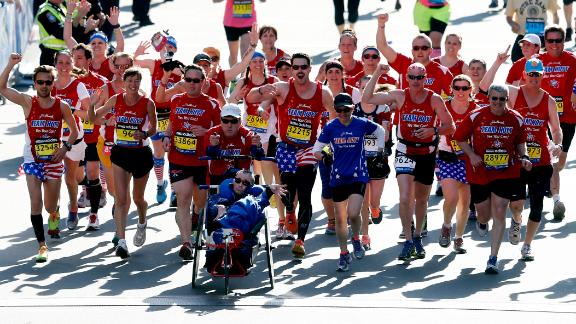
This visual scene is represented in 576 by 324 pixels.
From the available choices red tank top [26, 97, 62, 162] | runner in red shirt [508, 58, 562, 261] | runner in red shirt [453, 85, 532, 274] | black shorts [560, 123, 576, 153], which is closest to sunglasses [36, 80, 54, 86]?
red tank top [26, 97, 62, 162]

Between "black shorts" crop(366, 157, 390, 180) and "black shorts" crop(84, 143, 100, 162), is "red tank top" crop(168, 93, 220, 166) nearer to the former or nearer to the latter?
"black shorts" crop(366, 157, 390, 180)

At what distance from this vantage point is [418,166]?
1441 cm

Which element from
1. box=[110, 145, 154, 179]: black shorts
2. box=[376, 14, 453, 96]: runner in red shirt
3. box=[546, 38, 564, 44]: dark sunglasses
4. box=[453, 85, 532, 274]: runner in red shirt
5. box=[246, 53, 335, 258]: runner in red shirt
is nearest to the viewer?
box=[453, 85, 532, 274]: runner in red shirt

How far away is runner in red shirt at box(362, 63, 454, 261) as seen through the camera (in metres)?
14.3

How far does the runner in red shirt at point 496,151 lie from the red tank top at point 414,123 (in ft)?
1.43

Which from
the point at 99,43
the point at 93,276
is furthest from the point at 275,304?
the point at 99,43

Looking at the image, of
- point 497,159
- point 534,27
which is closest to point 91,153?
point 497,159

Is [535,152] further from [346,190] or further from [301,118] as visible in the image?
[301,118]

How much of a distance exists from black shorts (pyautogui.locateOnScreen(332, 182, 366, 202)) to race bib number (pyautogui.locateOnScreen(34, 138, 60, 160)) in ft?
8.94

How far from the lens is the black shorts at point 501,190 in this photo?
13844mm

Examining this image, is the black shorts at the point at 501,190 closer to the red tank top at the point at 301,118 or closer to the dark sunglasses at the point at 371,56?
the red tank top at the point at 301,118

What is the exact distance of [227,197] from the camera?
13.4m

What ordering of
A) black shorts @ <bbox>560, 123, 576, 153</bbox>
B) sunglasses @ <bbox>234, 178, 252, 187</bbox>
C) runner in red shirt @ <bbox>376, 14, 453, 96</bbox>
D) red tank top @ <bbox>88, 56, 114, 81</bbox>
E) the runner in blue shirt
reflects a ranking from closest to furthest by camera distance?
1. sunglasses @ <bbox>234, 178, 252, 187</bbox>
2. the runner in blue shirt
3. runner in red shirt @ <bbox>376, 14, 453, 96</bbox>
4. black shorts @ <bbox>560, 123, 576, 153</bbox>
5. red tank top @ <bbox>88, 56, 114, 81</bbox>

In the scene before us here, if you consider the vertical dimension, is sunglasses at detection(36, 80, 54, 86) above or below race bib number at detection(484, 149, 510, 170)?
above
